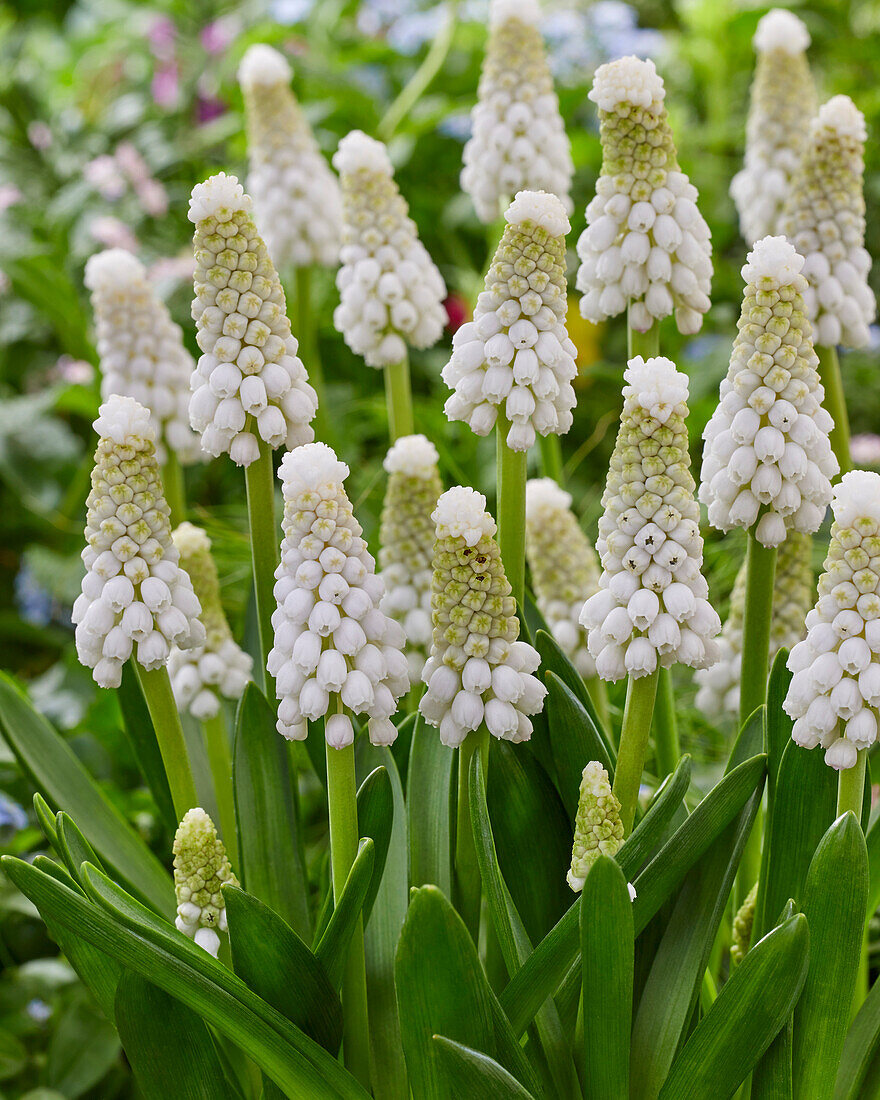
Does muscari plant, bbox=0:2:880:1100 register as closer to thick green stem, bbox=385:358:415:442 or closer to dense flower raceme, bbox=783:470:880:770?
dense flower raceme, bbox=783:470:880:770

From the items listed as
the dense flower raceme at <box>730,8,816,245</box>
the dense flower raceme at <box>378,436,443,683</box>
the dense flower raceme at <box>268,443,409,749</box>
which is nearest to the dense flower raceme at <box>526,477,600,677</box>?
the dense flower raceme at <box>378,436,443,683</box>

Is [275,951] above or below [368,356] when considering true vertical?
below

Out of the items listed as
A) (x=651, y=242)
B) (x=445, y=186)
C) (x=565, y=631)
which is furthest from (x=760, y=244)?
(x=445, y=186)

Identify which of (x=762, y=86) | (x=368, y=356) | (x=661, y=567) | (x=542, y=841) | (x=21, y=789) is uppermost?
(x=762, y=86)

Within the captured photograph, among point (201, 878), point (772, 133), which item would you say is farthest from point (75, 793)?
point (772, 133)

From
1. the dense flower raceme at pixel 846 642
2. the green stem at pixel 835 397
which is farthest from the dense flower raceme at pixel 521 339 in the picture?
the green stem at pixel 835 397

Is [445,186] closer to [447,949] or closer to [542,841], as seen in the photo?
[542,841]
